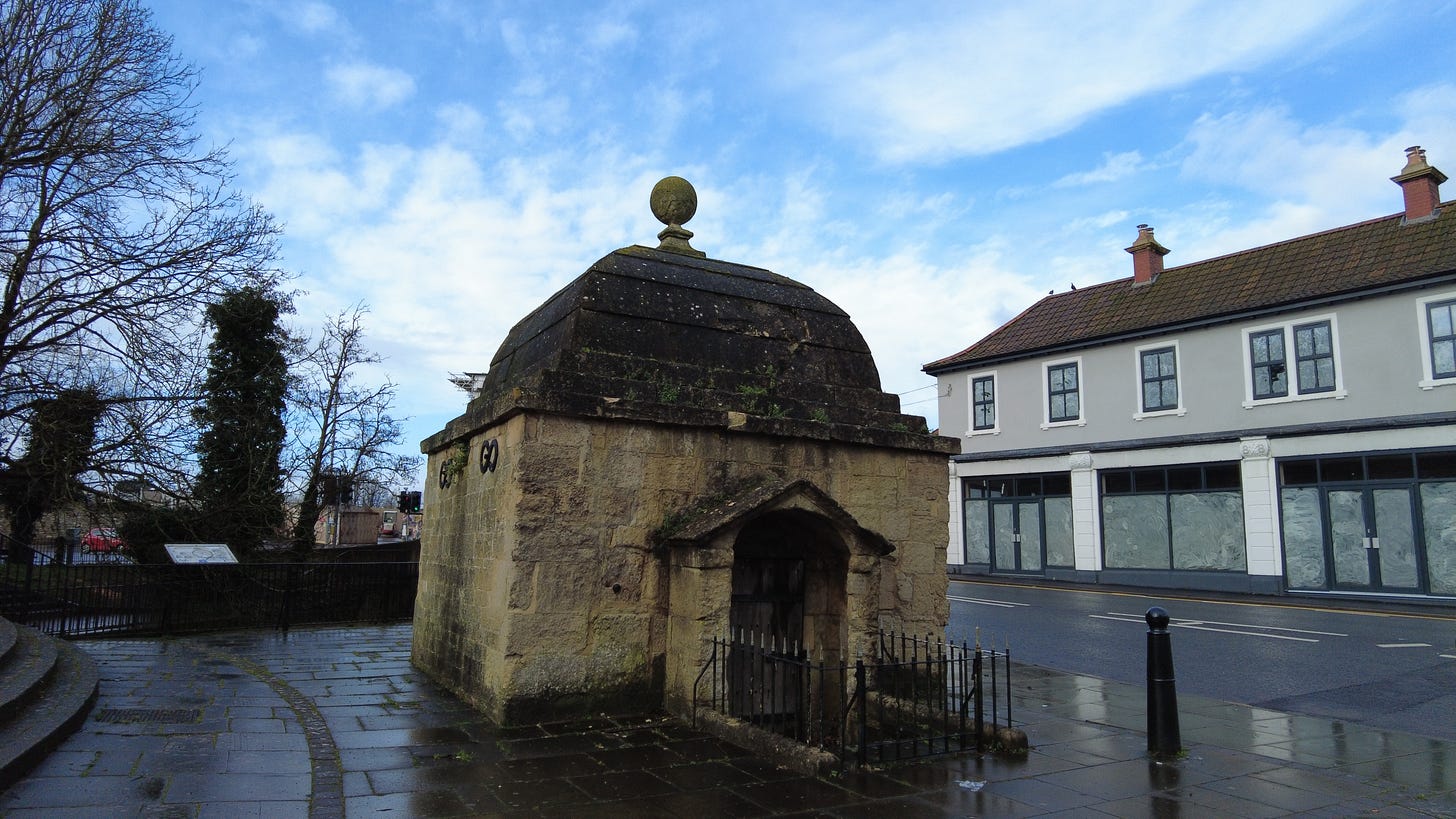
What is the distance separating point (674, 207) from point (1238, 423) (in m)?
18.4

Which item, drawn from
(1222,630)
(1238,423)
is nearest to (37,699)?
(1222,630)

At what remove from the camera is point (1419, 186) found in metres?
20.6

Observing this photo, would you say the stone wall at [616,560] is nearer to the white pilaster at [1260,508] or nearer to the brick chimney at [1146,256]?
the white pilaster at [1260,508]

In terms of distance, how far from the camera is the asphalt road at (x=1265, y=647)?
Result: 8.68m

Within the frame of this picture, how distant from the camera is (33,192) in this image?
1291 centimetres

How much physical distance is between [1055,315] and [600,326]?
915 inches

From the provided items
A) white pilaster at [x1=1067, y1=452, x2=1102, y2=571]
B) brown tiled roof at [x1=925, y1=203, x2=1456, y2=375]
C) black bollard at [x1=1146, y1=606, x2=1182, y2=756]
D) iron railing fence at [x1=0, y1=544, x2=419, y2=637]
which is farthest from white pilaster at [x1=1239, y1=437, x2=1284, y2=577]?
iron railing fence at [x1=0, y1=544, x2=419, y2=637]

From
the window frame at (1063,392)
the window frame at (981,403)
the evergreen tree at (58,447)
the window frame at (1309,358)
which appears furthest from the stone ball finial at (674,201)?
the window frame at (981,403)

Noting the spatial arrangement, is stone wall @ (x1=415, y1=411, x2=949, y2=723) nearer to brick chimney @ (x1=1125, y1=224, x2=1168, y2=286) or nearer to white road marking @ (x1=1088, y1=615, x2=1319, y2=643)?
white road marking @ (x1=1088, y1=615, x2=1319, y2=643)

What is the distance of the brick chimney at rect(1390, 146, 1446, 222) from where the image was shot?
20.5 metres

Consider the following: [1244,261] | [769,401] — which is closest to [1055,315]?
[1244,261]

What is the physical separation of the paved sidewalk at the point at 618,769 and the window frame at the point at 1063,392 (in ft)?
60.4

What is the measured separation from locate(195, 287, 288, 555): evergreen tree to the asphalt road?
12943 mm

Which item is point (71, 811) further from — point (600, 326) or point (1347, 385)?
point (1347, 385)
